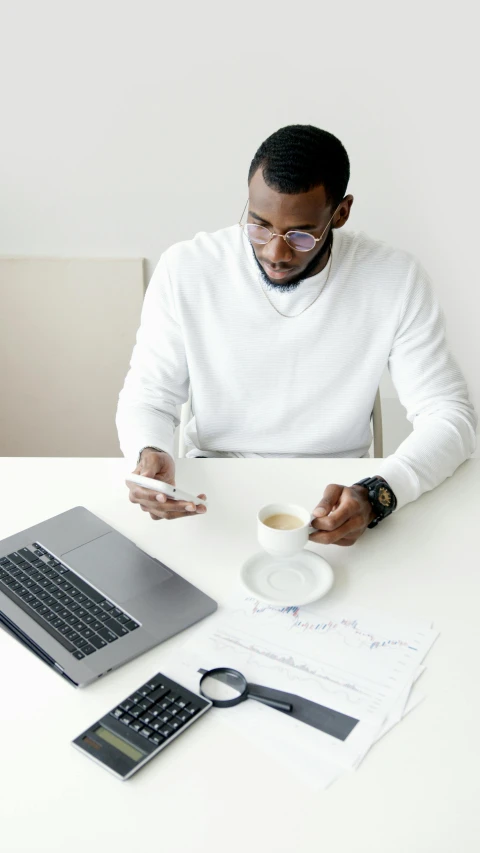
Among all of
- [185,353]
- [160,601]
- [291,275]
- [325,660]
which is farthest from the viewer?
[185,353]

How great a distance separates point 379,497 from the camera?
4.49ft

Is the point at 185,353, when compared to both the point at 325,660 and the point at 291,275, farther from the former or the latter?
the point at 325,660

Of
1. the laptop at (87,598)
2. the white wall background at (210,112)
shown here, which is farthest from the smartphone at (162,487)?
the white wall background at (210,112)

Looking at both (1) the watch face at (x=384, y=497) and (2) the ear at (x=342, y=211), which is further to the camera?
(2) the ear at (x=342, y=211)

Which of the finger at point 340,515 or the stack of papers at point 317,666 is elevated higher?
the finger at point 340,515

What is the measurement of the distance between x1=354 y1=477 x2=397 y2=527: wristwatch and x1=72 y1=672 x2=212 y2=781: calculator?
0.50 metres

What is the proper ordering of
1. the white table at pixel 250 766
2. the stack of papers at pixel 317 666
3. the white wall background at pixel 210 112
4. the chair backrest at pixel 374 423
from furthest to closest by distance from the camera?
1. the white wall background at pixel 210 112
2. the chair backrest at pixel 374 423
3. the stack of papers at pixel 317 666
4. the white table at pixel 250 766

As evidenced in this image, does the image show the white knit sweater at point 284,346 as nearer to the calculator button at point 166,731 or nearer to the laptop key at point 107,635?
the laptop key at point 107,635

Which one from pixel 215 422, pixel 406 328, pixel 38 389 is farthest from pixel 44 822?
pixel 38 389

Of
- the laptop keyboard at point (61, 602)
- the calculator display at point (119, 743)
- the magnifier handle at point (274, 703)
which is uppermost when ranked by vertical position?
the magnifier handle at point (274, 703)

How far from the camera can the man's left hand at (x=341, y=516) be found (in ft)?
4.17

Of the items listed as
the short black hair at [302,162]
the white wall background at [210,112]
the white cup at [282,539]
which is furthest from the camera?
the white wall background at [210,112]

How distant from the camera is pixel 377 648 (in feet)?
3.56

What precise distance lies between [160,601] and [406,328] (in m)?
0.90
